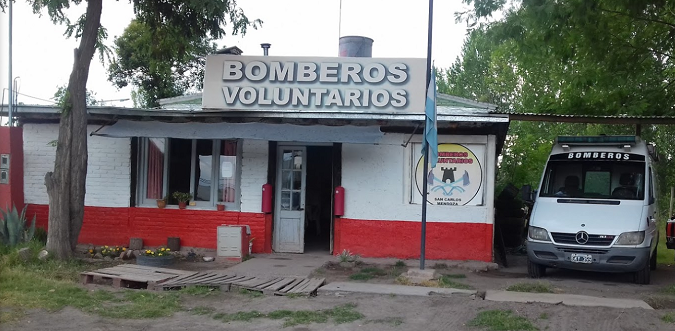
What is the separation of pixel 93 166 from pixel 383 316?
7814 millimetres

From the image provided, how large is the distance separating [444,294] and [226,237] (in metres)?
4.62

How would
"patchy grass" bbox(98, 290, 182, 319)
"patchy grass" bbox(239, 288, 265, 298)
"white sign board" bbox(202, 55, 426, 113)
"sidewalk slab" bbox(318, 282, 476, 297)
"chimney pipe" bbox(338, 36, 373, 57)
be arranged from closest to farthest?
"patchy grass" bbox(98, 290, 182, 319)
"patchy grass" bbox(239, 288, 265, 298)
"sidewalk slab" bbox(318, 282, 476, 297)
"white sign board" bbox(202, 55, 426, 113)
"chimney pipe" bbox(338, 36, 373, 57)

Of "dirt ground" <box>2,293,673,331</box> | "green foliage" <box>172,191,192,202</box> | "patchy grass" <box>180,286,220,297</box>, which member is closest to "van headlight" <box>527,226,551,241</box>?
"dirt ground" <box>2,293,673,331</box>

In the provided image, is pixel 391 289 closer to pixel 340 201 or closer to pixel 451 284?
pixel 451 284

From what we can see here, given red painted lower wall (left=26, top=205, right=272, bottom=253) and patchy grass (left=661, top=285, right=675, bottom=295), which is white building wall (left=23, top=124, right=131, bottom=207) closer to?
red painted lower wall (left=26, top=205, right=272, bottom=253)

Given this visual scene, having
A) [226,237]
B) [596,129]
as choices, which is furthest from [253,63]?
[596,129]

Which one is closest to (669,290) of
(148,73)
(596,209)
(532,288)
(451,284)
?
(596,209)

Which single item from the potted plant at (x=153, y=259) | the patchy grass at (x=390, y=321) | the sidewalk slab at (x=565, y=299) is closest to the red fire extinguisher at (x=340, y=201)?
the potted plant at (x=153, y=259)

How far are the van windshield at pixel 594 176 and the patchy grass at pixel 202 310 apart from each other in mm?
6342

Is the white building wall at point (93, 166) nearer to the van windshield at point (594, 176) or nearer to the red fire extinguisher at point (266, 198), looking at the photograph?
the red fire extinguisher at point (266, 198)

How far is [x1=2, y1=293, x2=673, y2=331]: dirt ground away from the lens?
7.09 meters

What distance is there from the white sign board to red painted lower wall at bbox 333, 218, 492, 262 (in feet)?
7.14

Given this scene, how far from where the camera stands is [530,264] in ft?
35.5

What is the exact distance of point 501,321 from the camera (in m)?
7.20
